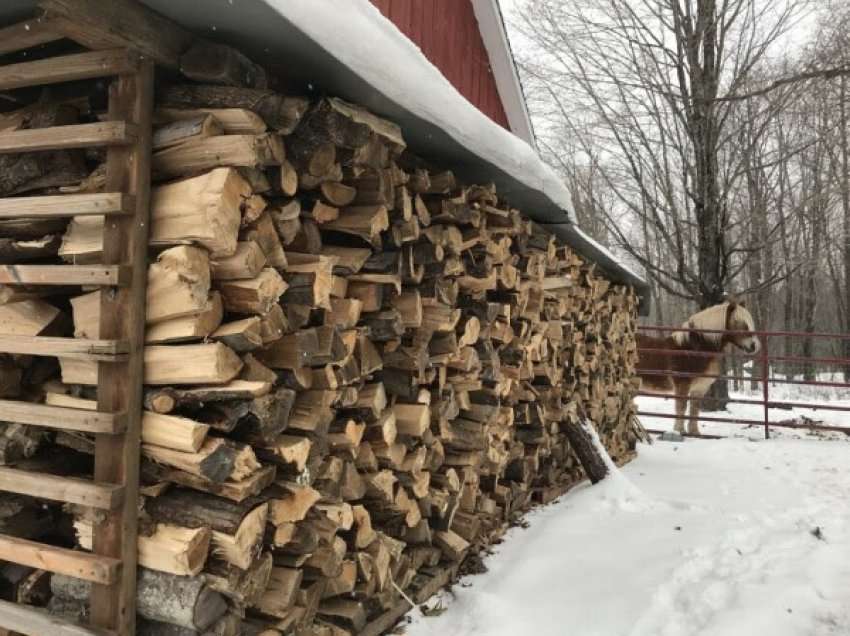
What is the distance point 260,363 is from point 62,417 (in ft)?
2.04

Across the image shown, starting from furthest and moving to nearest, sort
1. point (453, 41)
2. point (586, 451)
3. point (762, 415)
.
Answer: point (762, 415) < point (453, 41) < point (586, 451)

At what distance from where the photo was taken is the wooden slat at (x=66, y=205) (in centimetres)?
205

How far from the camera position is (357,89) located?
7.88ft

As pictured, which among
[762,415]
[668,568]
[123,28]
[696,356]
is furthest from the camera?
[762,415]

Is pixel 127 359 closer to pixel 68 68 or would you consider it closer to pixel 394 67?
pixel 68 68

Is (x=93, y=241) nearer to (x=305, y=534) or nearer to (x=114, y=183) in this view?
(x=114, y=183)

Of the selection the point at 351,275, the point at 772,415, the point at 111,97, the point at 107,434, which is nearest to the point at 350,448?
the point at 351,275

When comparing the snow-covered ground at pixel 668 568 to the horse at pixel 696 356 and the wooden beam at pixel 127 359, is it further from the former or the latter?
the horse at pixel 696 356

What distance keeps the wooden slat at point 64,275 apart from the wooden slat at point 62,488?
616mm

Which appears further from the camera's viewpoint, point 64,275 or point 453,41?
point 453,41

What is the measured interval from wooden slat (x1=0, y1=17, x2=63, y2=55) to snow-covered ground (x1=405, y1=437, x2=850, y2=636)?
8.95ft

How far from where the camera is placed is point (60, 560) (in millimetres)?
2092

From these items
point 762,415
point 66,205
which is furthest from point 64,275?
point 762,415

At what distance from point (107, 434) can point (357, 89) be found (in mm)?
1429
